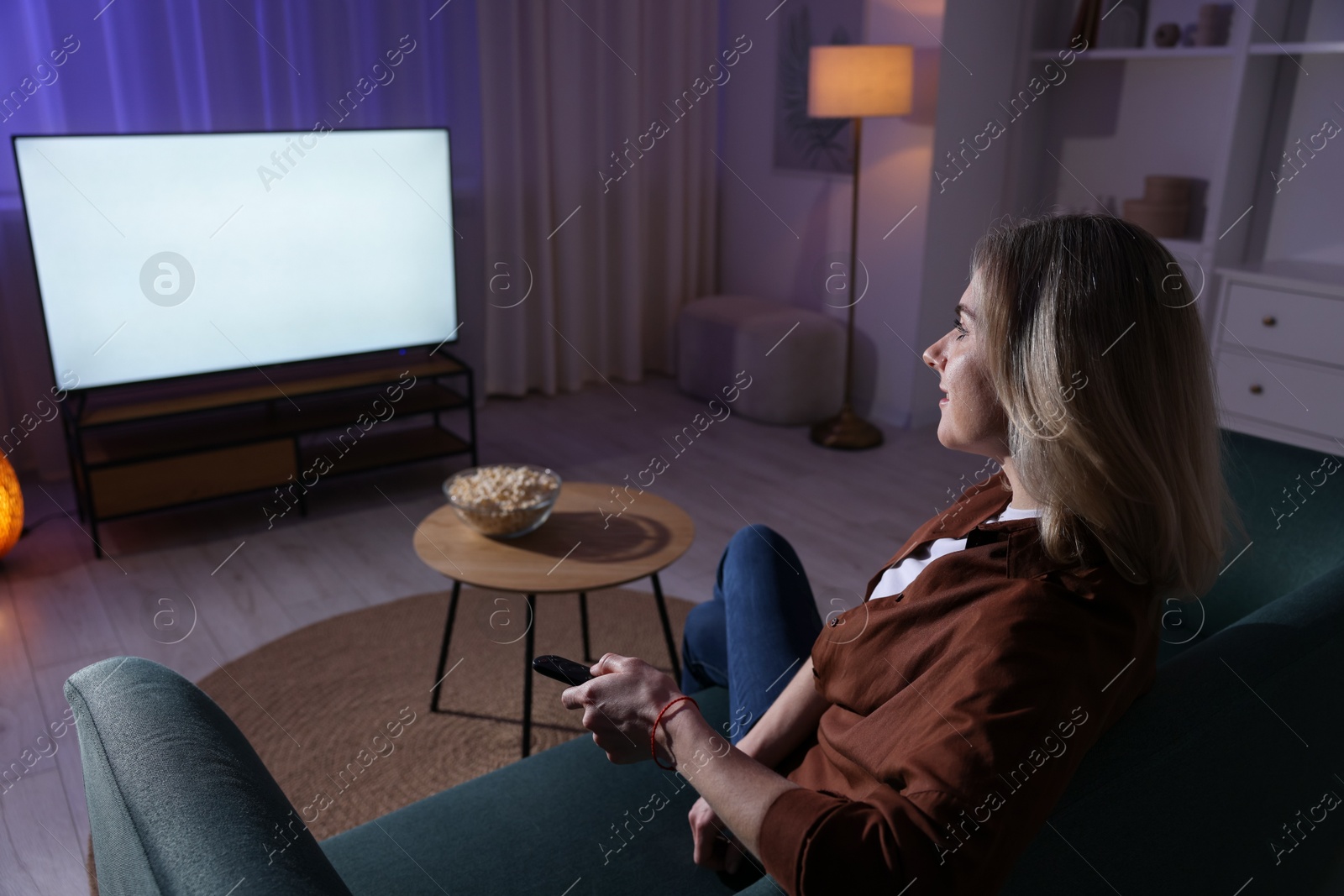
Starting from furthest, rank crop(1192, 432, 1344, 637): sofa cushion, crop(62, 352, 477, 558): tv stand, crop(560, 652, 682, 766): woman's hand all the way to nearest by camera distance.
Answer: crop(62, 352, 477, 558): tv stand
crop(1192, 432, 1344, 637): sofa cushion
crop(560, 652, 682, 766): woman's hand

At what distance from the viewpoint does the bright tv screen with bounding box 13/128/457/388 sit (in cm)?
283

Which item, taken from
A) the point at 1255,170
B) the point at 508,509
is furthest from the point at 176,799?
the point at 1255,170

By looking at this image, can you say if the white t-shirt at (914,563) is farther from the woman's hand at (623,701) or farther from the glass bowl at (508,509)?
the glass bowl at (508,509)

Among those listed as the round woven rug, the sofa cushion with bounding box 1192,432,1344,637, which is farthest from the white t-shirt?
the round woven rug

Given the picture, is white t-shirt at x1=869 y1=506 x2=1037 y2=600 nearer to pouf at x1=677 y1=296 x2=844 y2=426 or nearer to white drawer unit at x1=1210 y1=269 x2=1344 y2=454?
white drawer unit at x1=1210 y1=269 x2=1344 y2=454

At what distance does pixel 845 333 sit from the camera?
4.23 metres

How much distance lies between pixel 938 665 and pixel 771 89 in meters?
4.01

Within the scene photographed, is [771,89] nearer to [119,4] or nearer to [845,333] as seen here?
[845,333]

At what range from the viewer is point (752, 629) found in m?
1.46

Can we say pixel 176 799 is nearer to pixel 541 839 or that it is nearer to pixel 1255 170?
pixel 541 839

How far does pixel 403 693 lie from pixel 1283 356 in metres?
2.91

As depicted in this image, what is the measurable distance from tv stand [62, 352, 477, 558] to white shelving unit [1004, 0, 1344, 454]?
224 centimetres

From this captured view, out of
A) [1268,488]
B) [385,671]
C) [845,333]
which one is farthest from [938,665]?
[845,333]

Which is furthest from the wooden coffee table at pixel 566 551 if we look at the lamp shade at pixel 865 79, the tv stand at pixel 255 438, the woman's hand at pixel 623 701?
the lamp shade at pixel 865 79
